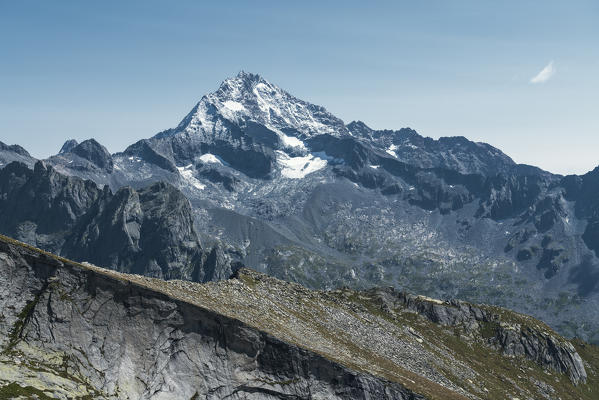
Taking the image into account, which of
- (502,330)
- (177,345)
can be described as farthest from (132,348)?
(502,330)

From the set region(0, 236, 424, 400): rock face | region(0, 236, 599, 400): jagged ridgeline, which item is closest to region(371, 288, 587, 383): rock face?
region(0, 236, 599, 400): jagged ridgeline

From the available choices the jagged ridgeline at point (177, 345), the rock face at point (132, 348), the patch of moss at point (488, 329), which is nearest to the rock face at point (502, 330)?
the patch of moss at point (488, 329)

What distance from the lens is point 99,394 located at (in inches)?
2933

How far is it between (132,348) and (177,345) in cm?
679

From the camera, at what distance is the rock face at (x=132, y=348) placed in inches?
2987

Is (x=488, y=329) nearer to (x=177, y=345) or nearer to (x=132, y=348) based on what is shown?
(x=177, y=345)

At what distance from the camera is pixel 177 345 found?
3430 inches

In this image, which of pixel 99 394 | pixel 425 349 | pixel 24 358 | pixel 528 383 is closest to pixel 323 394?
pixel 99 394

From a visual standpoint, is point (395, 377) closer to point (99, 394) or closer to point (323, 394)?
point (323, 394)

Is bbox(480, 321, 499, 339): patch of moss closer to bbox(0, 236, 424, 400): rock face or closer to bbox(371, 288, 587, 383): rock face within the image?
bbox(371, 288, 587, 383): rock face

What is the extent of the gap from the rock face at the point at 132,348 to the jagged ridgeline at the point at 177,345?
15 cm

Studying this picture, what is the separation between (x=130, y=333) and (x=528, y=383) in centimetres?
11473

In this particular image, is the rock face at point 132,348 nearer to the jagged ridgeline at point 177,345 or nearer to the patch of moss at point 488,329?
the jagged ridgeline at point 177,345

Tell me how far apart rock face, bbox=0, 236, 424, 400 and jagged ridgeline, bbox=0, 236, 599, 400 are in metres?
0.15
